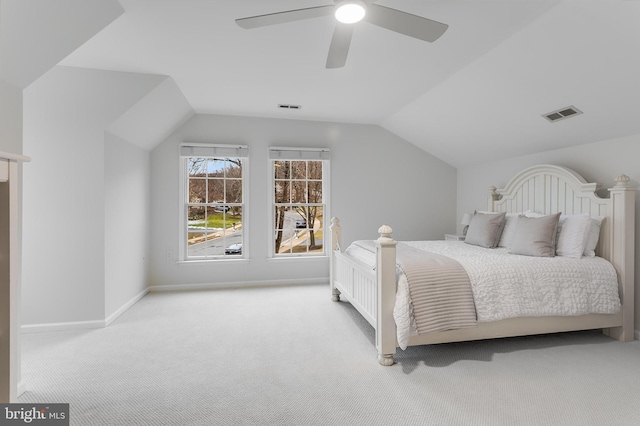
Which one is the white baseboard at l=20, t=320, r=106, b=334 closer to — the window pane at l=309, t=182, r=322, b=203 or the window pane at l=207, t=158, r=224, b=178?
the window pane at l=207, t=158, r=224, b=178

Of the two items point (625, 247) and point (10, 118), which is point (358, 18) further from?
point (625, 247)

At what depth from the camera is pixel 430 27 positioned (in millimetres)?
1849

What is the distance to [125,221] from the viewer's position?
12.1 ft

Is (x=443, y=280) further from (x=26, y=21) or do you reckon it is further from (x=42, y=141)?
(x=42, y=141)

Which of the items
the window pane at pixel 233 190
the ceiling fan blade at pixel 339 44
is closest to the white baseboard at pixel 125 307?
the window pane at pixel 233 190

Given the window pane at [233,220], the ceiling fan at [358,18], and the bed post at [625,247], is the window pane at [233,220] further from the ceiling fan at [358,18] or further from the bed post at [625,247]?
the bed post at [625,247]

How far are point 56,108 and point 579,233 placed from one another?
4914 mm

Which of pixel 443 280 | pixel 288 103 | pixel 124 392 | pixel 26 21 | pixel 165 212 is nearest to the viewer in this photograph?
pixel 26 21

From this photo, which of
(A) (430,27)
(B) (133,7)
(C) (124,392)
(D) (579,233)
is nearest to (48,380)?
(C) (124,392)

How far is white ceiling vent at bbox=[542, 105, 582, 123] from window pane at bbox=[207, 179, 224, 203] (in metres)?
4.02

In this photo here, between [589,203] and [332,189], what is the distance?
303cm

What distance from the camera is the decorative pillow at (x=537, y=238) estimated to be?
2.94 m

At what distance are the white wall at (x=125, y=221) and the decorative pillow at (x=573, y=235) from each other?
14.4 feet

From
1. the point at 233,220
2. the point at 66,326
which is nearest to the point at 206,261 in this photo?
the point at 233,220
